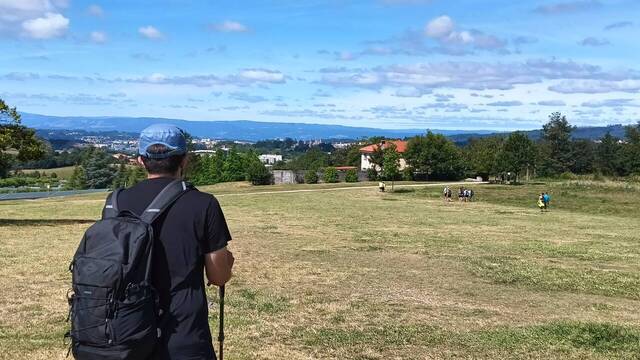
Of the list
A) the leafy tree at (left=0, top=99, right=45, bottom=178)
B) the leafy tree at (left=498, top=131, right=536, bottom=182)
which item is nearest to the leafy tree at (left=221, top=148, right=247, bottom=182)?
the leafy tree at (left=498, top=131, right=536, bottom=182)

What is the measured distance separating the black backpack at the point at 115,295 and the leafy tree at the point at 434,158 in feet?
280

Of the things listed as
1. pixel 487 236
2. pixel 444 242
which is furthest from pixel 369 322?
pixel 487 236

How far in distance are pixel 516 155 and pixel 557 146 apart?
2791 inches

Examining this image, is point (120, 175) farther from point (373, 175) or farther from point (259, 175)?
point (373, 175)

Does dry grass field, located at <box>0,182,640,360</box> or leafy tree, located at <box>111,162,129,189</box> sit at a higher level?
dry grass field, located at <box>0,182,640,360</box>

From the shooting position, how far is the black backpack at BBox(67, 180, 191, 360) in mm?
3324

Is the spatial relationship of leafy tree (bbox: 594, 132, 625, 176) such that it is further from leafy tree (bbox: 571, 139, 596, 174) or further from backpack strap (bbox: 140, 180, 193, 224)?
backpack strap (bbox: 140, 180, 193, 224)

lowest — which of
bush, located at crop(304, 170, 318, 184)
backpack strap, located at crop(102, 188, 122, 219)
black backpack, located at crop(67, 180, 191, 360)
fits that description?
bush, located at crop(304, 170, 318, 184)

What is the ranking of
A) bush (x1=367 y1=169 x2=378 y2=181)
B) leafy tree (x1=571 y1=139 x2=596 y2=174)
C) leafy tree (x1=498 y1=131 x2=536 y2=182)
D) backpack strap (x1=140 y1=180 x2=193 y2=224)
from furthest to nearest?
leafy tree (x1=571 y1=139 x2=596 y2=174)
bush (x1=367 y1=169 x2=378 y2=181)
leafy tree (x1=498 y1=131 x2=536 y2=182)
backpack strap (x1=140 y1=180 x2=193 y2=224)

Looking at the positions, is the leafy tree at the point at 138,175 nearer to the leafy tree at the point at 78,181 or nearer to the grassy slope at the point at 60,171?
the leafy tree at the point at 78,181

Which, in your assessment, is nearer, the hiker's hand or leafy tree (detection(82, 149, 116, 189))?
the hiker's hand

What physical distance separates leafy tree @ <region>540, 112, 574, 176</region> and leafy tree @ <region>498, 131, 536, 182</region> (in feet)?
210

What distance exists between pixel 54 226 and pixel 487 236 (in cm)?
1726

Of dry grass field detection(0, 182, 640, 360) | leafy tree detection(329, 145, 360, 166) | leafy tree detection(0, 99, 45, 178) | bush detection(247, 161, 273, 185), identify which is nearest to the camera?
dry grass field detection(0, 182, 640, 360)
